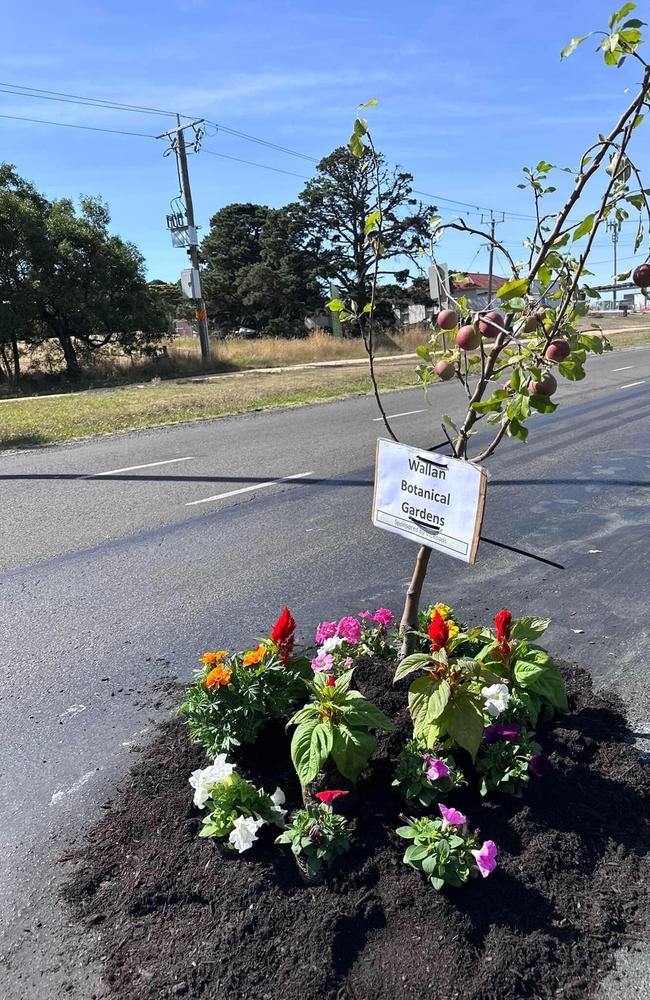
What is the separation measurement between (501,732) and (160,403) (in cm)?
1305

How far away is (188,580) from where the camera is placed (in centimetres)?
455

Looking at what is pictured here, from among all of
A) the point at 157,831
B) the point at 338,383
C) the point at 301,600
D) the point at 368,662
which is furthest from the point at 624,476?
the point at 338,383

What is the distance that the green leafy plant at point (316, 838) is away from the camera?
6.30ft

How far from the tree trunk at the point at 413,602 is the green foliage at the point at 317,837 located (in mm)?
809

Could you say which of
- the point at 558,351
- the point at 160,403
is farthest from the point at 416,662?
the point at 160,403

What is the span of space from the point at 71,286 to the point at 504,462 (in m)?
17.6

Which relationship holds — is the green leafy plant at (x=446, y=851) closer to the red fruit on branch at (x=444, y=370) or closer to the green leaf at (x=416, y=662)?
the green leaf at (x=416, y=662)

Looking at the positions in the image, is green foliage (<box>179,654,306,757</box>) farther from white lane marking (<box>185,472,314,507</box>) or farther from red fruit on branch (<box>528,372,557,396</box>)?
white lane marking (<box>185,472,314,507</box>)

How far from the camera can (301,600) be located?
415 cm

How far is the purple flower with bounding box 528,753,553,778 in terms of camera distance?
2.19 metres

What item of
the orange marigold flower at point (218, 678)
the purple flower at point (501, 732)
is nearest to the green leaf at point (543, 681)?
the purple flower at point (501, 732)

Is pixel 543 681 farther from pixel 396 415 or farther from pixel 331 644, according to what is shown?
pixel 396 415

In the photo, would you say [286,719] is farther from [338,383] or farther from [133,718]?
[338,383]

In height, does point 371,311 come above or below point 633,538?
above
